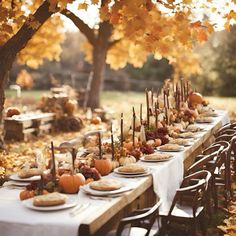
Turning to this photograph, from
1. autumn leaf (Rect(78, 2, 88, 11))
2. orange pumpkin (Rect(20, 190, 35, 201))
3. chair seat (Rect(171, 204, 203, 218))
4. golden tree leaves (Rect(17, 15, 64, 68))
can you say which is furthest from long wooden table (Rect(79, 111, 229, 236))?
golden tree leaves (Rect(17, 15, 64, 68))

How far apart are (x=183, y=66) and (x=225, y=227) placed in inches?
733

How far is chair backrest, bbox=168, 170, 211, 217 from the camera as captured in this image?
4.88 metres

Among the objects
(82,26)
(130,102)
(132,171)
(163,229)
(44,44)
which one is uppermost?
(82,26)

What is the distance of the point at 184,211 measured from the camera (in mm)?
5426

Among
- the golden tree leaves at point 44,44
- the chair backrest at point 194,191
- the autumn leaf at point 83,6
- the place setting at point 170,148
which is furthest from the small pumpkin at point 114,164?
the golden tree leaves at point 44,44

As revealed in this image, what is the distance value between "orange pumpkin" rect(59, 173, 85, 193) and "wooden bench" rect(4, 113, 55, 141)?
878cm

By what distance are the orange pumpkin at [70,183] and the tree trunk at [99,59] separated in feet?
43.5

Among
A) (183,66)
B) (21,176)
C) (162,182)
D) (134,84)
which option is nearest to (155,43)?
(162,182)

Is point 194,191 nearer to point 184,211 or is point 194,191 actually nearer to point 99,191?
point 184,211

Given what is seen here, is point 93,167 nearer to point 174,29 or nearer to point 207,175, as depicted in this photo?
point 207,175

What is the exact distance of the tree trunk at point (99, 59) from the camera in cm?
1770

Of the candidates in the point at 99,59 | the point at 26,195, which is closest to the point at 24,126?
the point at 99,59

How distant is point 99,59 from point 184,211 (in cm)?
1309

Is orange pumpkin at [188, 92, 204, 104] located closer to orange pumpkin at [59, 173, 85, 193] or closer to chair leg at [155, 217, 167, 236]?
chair leg at [155, 217, 167, 236]
